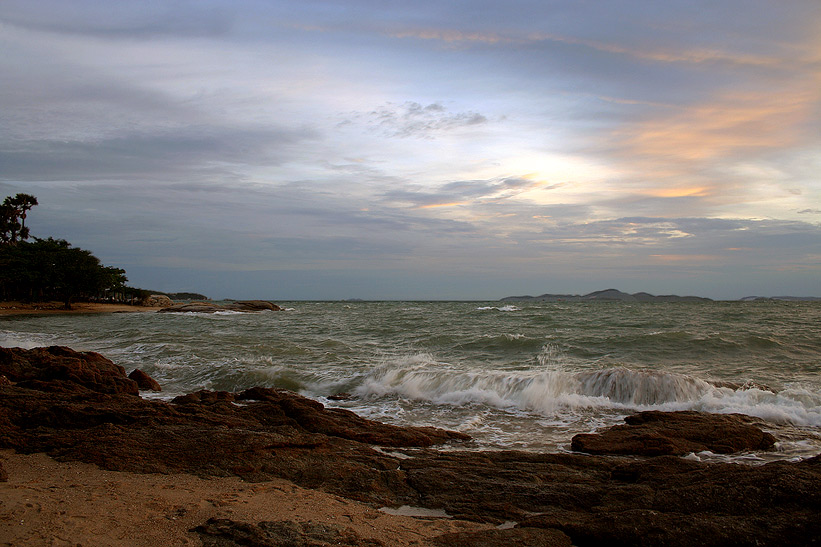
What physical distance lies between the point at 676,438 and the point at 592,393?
4.30 metres

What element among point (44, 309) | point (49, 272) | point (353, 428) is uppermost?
point (49, 272)

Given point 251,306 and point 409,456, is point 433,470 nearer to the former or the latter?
point 409,456

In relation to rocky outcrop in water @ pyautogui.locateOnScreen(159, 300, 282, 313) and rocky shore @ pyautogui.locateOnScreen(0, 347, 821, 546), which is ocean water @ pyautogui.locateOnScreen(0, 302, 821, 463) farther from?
rocky outcrop in water @ pyautogui.locateOnScreen(159, 300, 282, 313)

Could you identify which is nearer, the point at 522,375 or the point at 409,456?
the point at 409,456

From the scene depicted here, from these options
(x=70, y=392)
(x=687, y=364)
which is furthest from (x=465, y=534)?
(x=687, y=364)

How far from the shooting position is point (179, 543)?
372cm

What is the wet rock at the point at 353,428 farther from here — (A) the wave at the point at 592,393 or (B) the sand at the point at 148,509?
(A) the wave at the point at 592,393

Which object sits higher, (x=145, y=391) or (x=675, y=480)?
(x=675, y=480)

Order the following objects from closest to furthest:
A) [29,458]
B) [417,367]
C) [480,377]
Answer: [29,458] < [480,377] < [417,367]

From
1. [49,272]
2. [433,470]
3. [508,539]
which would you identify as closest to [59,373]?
[433,470]

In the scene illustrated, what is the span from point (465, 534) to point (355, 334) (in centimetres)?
2243

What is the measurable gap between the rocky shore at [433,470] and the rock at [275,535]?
15 mm

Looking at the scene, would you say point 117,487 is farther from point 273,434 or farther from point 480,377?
point 480,377

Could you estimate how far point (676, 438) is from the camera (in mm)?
7566
